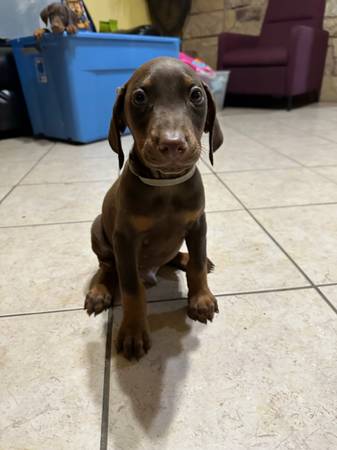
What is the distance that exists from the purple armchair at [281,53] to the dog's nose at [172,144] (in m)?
4.60

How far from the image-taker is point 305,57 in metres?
4.89

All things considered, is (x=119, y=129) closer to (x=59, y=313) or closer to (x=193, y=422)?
(x=59, y=313)

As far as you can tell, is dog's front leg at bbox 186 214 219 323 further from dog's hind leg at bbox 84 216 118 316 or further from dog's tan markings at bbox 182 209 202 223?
dog's hind leg at bbox 84 216 118 316

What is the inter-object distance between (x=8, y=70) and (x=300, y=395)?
12.6 ft

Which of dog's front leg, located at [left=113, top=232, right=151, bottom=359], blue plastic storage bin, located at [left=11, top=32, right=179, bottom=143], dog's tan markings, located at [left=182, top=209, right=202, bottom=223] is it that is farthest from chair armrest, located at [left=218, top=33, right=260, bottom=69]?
dog's front leg, located at [left=113, top=232, right=151, bottom=359]

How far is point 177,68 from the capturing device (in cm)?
92

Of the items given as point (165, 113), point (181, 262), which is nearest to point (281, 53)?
point (181, 262)

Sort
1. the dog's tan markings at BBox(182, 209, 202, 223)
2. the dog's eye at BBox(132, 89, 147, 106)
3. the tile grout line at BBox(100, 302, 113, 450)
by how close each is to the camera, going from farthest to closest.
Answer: the dog's tan markings at BBox(182, 209, 202, 223)
the dog's eye at BBox(132, 89, 147, 106)
the tile grout line at BBox(100, 302, 113, 450)

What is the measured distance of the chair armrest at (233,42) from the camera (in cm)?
539

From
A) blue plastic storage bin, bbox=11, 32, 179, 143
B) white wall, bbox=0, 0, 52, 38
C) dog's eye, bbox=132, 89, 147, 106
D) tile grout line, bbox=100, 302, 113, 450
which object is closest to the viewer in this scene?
tile grout line, bbox=100, 302, 113, 450

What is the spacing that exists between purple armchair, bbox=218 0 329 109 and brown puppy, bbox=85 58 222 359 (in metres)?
4.32

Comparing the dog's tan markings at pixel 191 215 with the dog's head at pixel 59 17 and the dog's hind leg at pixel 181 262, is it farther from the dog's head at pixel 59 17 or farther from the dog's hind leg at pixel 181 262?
the dog's head at pixel 59 17

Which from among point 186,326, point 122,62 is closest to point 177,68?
point 186,326

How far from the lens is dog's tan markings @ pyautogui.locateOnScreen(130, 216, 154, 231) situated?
97cm
